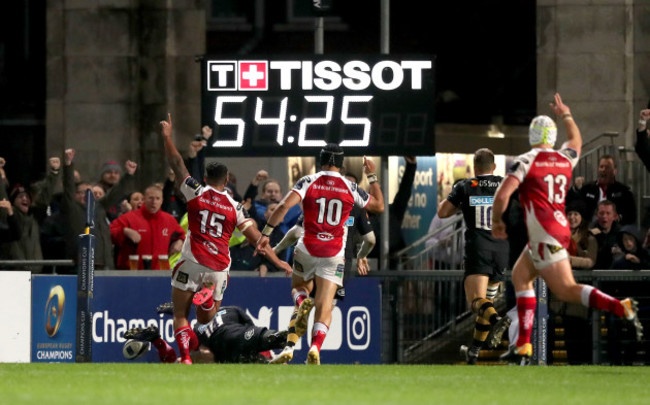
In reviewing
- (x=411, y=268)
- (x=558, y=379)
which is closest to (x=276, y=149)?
(x=411, y=268)

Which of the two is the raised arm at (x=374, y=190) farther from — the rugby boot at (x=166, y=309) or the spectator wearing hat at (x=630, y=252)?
the spectator wearing hat at (x=630, y=252)

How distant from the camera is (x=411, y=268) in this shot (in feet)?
71.1

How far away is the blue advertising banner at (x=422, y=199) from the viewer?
27.9 meters

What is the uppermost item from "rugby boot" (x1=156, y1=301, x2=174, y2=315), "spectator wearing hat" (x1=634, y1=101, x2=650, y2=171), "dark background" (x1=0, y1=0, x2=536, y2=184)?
"dark background" (x1=0, y1=0, x2=536, y2=184)

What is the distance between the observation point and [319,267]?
17812 millimetres

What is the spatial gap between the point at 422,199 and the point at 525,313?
12051mm

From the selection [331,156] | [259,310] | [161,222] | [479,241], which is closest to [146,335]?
[259,310]

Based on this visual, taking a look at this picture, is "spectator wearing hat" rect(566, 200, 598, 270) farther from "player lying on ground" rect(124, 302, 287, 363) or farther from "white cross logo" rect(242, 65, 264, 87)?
"white cross logo" rect(242, 65, 264, 87)

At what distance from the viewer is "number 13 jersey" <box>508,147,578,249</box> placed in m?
15.7

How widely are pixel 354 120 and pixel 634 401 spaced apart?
8528mm

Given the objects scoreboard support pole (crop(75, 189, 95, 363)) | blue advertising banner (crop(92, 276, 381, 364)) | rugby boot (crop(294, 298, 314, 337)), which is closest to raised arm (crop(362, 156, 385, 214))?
rugby boot (crop(294, 298, 314, 337))

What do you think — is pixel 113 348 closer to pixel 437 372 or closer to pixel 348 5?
pixel 437 372

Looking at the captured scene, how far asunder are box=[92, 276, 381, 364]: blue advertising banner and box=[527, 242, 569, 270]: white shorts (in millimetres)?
5007

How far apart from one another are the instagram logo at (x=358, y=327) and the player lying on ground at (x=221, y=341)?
6.18 ft
